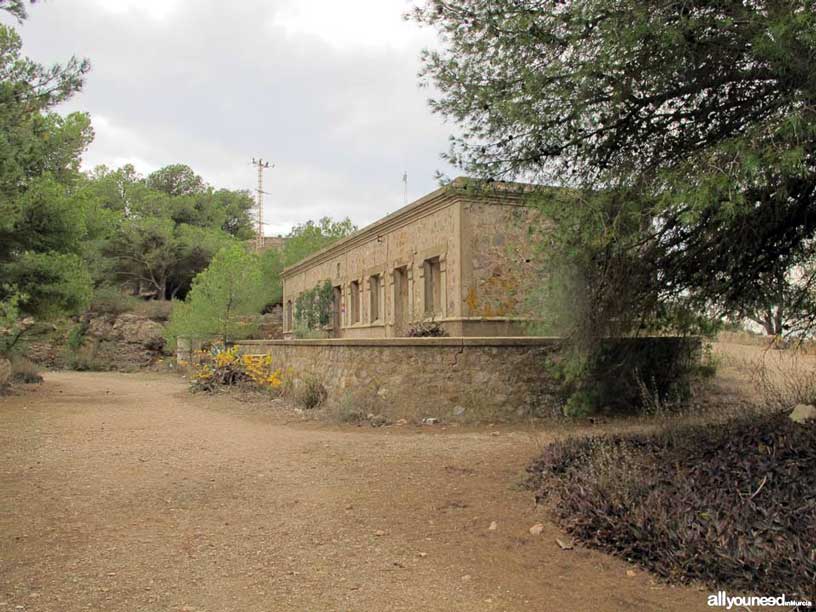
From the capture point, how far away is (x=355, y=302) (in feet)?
69.6

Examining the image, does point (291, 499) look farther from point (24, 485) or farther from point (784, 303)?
point (784, 303)

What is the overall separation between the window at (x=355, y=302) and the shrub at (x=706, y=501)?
14.9m

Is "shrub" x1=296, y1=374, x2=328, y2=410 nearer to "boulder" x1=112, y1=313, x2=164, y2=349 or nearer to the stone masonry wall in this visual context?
the stone masonry wall

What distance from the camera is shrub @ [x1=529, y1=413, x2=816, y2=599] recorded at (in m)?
3.71

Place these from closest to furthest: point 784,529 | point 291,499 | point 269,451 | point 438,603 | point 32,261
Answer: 1. point 438,603
2. point 784,529
3. point 291,499
4. point 269,451
5. point 32,261

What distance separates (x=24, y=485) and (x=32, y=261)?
32.9 ft

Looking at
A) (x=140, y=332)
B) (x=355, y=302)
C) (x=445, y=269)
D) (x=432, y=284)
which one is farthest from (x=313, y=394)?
(x=140, y=332)

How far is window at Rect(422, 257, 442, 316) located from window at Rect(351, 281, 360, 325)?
540 cm

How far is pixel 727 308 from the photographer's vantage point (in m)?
7.55

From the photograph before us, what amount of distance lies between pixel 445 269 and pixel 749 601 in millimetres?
11429

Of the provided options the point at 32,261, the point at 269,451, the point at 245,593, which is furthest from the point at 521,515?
the point at 32,261

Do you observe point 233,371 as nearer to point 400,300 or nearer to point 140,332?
point 400,300

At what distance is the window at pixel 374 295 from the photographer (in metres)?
19.5

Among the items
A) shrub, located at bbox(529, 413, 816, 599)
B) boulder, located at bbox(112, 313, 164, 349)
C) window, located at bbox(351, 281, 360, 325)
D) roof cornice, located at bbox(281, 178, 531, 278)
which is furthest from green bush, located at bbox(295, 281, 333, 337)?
shrub, located at bbox(529, 413, 816, 599)
